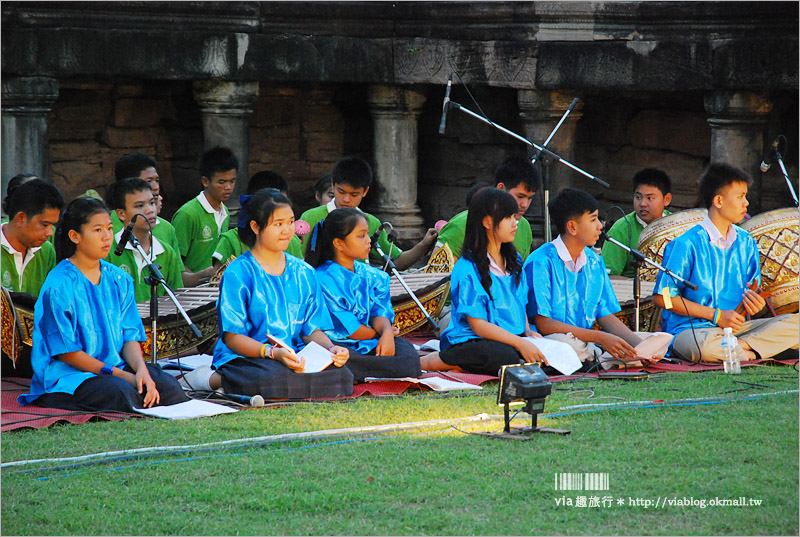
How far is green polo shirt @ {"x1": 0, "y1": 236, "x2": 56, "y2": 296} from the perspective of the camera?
6.17 meters

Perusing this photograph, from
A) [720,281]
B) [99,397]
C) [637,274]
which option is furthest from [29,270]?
[720,281]

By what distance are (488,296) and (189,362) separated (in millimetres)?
1618

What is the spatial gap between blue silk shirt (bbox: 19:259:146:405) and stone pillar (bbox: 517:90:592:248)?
4.59 meters

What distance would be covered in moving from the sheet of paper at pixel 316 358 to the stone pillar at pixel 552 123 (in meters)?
4.07

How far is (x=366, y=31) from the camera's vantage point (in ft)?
32.8

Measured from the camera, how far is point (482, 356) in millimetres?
6035

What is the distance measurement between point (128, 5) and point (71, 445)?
4.86 meters

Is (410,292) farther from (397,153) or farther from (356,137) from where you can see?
(356,137)

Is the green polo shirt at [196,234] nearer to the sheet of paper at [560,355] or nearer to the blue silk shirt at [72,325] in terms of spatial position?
the blue silk shirt at [72,325]

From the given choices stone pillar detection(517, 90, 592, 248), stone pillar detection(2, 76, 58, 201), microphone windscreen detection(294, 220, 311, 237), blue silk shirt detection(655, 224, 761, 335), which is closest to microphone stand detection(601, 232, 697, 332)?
blue silk shirt detection(655, 224, 761, 335)

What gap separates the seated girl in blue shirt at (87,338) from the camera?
17.1ft

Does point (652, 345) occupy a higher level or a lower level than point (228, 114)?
lower

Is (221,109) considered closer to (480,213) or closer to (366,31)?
(366,31)

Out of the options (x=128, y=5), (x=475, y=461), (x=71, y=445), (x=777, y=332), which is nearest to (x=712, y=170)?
(x=777, y=332)
